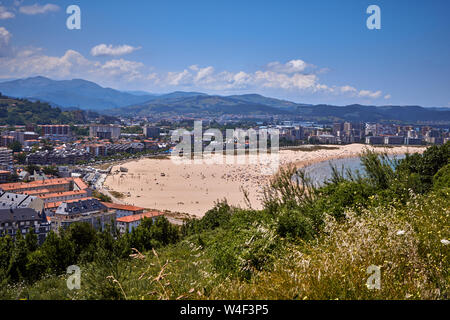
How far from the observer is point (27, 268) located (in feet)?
29.8

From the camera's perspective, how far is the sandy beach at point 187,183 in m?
27.7

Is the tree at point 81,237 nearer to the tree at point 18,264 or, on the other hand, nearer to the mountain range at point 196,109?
the tree at point 18,264

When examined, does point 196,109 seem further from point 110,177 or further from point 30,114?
point 110,177

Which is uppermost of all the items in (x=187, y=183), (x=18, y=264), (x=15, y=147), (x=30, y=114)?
(x=30, y=114)

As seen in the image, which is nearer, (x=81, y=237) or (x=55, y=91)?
(x=81, y=237)

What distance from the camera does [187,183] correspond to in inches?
1407

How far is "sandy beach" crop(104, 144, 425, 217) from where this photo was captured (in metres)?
27.7

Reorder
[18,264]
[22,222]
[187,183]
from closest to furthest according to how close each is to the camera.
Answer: [18,264] < [22,222] < [187,183]

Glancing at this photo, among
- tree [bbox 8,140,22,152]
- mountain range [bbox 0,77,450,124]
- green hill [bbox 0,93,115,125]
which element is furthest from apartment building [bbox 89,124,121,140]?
mountain range [bbox 0,77,450,124]

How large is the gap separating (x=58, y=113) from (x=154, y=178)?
69.5 m

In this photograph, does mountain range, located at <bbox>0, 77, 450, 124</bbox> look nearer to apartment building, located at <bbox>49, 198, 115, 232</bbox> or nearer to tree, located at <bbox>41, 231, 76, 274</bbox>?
apartment building, located at <bbox>49, 198, 115, 232</bbox>

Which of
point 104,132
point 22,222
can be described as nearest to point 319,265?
point 22,222

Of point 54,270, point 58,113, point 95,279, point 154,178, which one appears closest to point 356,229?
point 95,279
